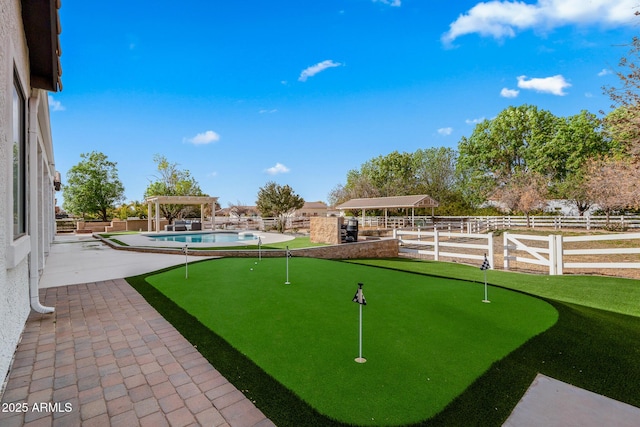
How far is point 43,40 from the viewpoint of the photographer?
410 centimetres

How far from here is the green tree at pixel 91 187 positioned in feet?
94.6

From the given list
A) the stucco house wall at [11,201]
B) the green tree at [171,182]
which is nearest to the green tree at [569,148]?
the stucco house wall at [11,201]

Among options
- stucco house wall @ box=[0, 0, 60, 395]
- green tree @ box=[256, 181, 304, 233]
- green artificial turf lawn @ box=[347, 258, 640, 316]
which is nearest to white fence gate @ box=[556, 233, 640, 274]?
green artificial turf lawn @ box=[347, 258, 640, 316]

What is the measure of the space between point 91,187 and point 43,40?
31.6m

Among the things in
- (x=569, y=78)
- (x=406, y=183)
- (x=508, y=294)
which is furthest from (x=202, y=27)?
(x=406, y=183)

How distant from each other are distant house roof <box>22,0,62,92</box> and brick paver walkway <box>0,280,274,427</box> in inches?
146

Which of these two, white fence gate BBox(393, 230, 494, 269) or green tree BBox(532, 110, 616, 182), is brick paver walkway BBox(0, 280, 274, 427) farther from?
green tree BBox(532, 110, 616, 182)

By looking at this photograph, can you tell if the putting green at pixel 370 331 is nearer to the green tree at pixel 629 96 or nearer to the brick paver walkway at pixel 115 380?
the brick paver walkway at pixel 115 380

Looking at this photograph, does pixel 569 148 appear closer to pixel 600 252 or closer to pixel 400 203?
pixel 400 203

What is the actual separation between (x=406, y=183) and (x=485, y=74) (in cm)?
2500

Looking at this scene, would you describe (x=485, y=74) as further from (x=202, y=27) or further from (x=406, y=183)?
(x=406, y=183)

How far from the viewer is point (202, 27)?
55.7ft

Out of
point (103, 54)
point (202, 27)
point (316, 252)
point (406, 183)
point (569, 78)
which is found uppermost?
point (569, 78)

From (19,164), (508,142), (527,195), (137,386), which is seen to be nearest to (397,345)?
(137,386)
